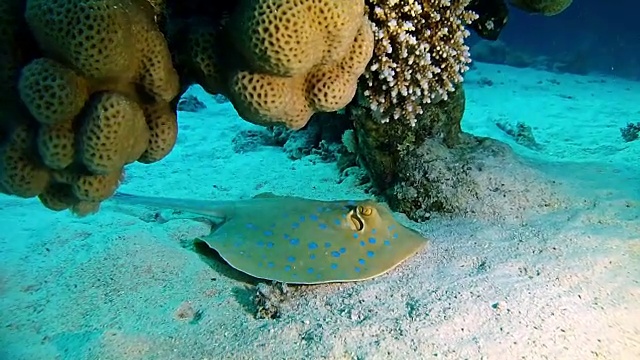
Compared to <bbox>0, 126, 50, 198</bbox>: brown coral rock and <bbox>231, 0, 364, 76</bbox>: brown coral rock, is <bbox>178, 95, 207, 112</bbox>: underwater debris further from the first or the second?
<bbox>231, 0, 364, 76</bbox>: brown coral rock

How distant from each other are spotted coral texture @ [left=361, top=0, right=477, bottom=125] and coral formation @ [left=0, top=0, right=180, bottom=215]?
2.03 meters

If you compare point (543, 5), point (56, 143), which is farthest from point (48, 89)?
point (543, 5)

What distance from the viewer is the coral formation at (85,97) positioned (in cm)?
263

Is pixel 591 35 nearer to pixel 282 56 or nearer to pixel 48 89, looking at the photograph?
pixel 282 56

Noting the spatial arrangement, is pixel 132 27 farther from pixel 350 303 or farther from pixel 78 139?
pixel 350 303

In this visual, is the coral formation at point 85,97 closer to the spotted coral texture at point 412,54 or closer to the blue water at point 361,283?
the blue water at point 361,283

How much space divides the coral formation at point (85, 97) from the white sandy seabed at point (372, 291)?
105 centimetres

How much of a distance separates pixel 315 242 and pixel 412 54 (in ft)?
6.90

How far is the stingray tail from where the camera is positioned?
188 inches

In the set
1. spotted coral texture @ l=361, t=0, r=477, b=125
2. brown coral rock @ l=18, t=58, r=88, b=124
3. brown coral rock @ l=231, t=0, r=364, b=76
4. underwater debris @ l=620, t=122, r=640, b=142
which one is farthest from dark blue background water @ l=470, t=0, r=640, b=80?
brown coral rock @ l=18, t=58, r=88, b=124

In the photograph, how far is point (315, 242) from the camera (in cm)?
385

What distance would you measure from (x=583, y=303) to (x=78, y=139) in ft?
12.2

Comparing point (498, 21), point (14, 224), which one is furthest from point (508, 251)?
point (14, 224)

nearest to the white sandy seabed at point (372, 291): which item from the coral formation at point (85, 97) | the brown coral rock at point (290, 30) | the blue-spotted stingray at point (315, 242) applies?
the blue-spotted stingray at point (315, 242)
